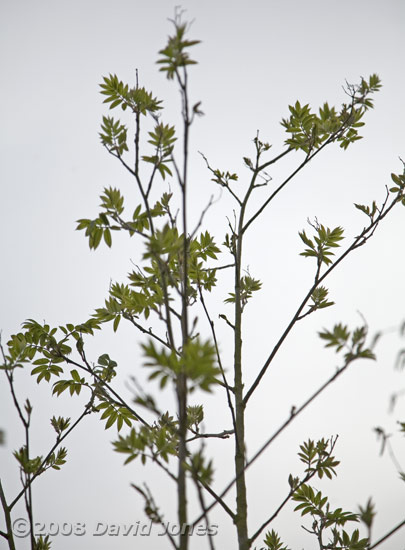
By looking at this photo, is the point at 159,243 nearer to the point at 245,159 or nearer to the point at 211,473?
the point at 211,473

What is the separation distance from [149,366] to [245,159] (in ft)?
4.42

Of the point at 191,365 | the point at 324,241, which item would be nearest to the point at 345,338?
the point at 191,365

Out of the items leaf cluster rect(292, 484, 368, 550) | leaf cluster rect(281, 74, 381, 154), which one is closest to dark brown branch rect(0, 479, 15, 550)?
leaf cluster rect(292, 484, 368, 550)

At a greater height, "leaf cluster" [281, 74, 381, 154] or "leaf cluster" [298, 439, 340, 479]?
"leaf cluster" [281, 74, 381, 154]

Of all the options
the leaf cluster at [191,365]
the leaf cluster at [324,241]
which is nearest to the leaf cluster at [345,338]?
the leaf cluster at [191,365]

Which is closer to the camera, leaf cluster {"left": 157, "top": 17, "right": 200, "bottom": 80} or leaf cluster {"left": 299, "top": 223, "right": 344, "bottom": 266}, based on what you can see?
leaf cluster {"left": 157, "top": 17, "right": 200, "bottom": 80}

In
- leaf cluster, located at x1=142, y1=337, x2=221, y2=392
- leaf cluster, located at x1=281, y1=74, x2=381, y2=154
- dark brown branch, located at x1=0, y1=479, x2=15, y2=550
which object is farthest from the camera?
leaf cluster, located at x1=281, y1=74, x2=381, y2=154

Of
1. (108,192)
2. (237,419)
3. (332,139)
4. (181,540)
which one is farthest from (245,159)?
(181,540)

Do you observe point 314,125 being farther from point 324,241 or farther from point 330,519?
point 330,519

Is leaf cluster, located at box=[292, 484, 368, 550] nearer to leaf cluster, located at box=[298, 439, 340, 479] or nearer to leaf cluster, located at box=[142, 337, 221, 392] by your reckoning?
leaf cluster, located at box=[298, 439, 340, 479]

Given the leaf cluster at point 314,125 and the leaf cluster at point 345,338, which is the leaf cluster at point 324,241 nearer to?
the leaf cluster at point 314,125

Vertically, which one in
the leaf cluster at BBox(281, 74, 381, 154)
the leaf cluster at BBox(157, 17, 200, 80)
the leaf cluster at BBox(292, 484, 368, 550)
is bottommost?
the leaf cluster at BBox(292, 484, 368, 550)

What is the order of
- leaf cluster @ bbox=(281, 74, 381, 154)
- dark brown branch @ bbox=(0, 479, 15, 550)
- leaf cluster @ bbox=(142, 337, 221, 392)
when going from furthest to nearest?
leaf cluster @ bbox=(281, 74, 381, 154) < dark brown branch @ bbox=(0, 479, 15, 550) < leaf cluster @ bbox=(142, 337, 221, 392)

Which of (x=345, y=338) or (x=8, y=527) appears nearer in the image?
(x=345, y=338)
